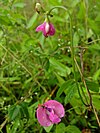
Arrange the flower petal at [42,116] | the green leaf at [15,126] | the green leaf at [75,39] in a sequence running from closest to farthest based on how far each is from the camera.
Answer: the flower petal at [42,116], the green leaf at [15,126], the green leaf at [75,39]

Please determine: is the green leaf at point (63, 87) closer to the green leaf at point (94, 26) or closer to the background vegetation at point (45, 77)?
the background vegetation at point (45, 77)

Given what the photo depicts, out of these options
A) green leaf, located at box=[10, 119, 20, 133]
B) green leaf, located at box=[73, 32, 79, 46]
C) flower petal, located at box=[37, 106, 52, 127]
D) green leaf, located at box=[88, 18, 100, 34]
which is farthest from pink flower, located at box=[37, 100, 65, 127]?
green leaf, located at box=[88, 18, 100, 34]

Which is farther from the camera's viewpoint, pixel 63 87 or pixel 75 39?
pixel 75 39

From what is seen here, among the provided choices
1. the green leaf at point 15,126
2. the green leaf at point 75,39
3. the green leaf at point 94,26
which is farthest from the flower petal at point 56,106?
the green leaf at point 94,26

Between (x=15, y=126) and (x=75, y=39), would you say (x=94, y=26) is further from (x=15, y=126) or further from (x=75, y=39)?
(x=15, y=126)

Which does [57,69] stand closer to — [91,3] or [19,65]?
[19,65]

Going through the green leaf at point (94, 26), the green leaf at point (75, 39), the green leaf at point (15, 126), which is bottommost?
the green leaf at point (15, 126)

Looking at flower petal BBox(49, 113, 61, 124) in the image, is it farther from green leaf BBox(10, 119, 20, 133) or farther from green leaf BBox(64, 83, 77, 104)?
green leaf BBox(10, 119, 20, 133)

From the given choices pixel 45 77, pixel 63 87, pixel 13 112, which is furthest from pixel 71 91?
pixel 45 77
